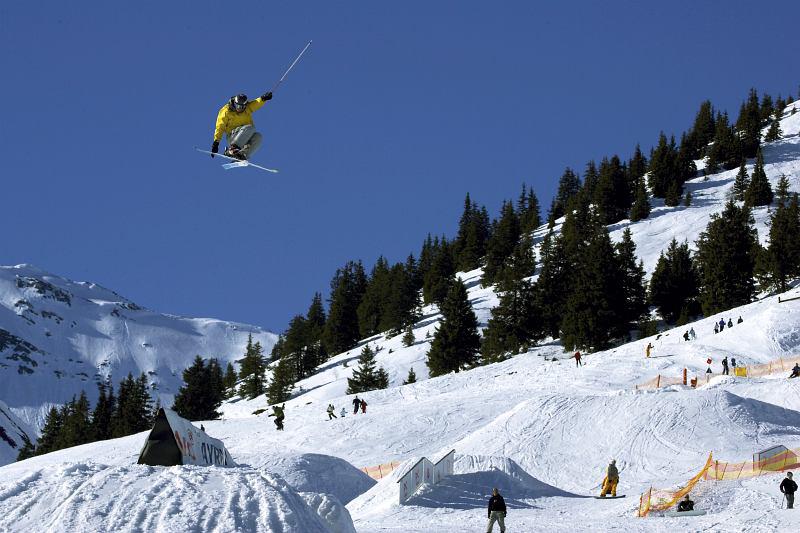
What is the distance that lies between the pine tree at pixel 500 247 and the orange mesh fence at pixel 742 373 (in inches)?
1867

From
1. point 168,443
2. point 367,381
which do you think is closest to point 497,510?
point 168,443

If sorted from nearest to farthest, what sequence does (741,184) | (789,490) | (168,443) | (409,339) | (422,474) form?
(168,443) < (789,490) < (422,474) < (409,339) < (741,184)

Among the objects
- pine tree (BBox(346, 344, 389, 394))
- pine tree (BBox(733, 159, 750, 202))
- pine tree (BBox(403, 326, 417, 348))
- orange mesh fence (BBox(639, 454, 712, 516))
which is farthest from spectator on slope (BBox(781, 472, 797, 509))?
pine tree (BBox(733, 159, 750, 202))

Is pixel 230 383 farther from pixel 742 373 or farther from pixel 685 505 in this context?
pixel 685 505

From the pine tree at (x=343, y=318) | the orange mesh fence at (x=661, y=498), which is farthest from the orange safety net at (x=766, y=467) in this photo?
the pine tree at (x=343, y=318)

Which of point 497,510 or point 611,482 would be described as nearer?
point 497,510

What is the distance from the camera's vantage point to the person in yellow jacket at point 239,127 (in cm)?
1905

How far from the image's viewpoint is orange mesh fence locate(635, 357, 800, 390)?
45.5 meters

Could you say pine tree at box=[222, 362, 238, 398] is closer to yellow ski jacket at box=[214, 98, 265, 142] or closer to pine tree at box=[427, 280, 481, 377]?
pine tree at box=[427, 280, 481, 377]

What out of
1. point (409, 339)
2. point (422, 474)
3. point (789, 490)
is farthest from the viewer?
point (409, 339)

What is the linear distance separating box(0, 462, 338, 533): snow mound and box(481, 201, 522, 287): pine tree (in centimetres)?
7924

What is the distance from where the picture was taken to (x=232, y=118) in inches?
756

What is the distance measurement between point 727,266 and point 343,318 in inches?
1673

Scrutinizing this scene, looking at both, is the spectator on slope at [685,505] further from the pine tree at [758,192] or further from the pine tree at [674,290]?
the pine tree at [758,192]
